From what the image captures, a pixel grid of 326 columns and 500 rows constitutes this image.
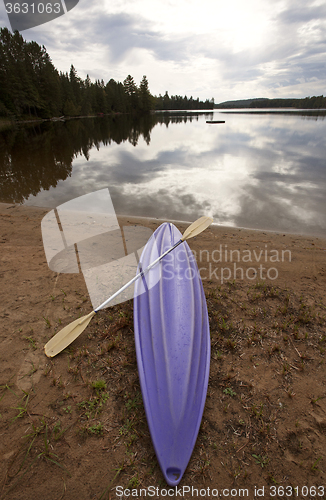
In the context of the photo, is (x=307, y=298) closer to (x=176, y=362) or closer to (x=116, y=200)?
(x=176, y=362)

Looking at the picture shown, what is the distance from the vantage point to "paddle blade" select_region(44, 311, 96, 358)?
281cm

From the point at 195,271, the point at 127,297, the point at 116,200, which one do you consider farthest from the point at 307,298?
the point at 116,200

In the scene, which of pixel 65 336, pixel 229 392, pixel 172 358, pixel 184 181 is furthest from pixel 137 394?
pixel 184 181

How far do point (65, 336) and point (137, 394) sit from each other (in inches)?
45.1

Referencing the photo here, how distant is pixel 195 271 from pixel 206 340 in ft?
3.95

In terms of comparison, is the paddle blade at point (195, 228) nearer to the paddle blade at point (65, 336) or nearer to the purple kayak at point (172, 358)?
the purple kayak at point (172, 358)

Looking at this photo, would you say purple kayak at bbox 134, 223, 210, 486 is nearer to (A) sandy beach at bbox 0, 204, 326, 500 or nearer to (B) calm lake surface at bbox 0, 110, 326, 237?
(A) sandy beach at bbox 0, 204, 326, 500

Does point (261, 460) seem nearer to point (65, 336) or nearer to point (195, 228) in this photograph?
point (65, 336)

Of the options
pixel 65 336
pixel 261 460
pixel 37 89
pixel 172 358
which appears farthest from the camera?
pixel 37 89

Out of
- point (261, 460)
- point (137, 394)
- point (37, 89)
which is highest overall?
point (37, 89)

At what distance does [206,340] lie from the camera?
9.26 ft

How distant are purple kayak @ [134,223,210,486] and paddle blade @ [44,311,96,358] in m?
0.70

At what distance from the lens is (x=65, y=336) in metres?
2.91

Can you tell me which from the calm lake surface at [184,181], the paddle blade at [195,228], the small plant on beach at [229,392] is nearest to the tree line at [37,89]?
the calm lake surface at [184,181]
